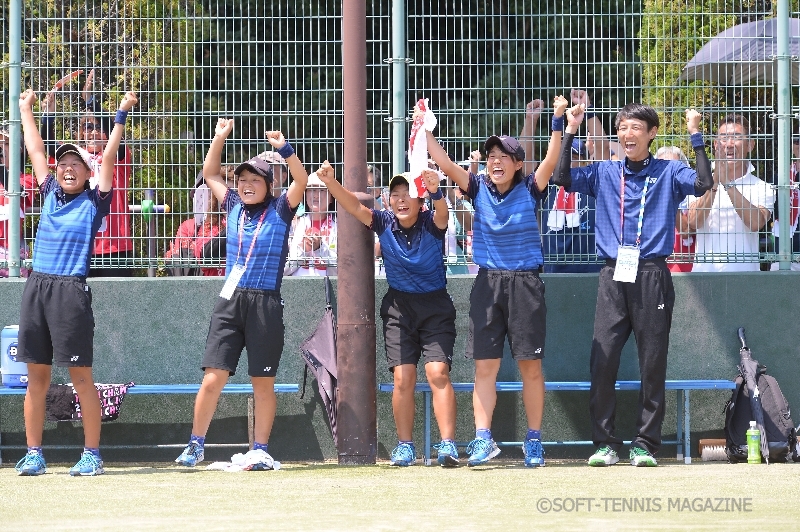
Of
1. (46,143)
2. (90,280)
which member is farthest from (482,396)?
(46,143)

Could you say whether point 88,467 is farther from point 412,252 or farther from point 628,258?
point 628,258

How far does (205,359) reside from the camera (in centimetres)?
761

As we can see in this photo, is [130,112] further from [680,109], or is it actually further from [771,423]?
[771,423]

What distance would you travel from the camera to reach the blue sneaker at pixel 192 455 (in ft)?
24.7

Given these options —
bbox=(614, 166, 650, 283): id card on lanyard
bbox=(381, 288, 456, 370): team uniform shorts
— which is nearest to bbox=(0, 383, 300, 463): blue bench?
bbox=(381, 288, 456, 370): team uniform shorts

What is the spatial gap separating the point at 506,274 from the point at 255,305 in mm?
1527

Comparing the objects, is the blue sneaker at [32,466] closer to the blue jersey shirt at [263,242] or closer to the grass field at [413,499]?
the grass field at [413,499]

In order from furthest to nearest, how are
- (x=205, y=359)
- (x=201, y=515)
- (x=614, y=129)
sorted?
(x=614, y=129) → (x=205, y=359) → (x=201, y=515)

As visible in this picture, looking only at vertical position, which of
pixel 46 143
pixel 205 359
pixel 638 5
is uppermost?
pixel 638 5

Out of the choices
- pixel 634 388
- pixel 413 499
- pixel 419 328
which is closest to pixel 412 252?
pixel 419 328

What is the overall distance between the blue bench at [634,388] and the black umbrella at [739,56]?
2.04 meters

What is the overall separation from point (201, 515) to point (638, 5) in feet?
16.0

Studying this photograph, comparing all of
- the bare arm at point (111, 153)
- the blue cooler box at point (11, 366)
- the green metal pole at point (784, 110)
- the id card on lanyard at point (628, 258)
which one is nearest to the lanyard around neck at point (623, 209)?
the id card on lanyard at point (628, 258)

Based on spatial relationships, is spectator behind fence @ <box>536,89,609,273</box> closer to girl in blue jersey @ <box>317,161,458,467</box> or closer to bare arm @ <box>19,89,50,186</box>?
girl in blue jersey @ <box>317,161,458,467</box>
